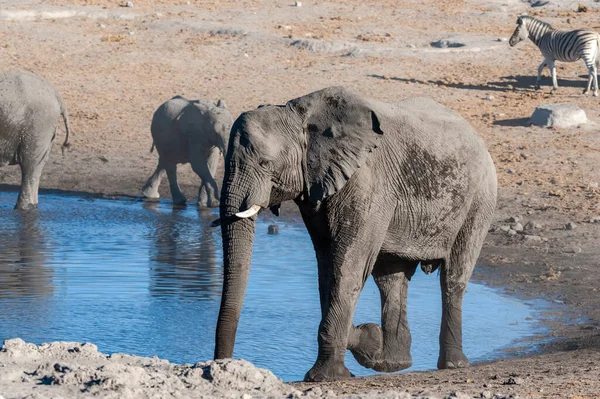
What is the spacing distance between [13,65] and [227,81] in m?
3.54

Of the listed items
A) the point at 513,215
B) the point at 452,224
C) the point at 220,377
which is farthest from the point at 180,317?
the point at 513,215

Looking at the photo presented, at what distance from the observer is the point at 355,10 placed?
2288 centimetres

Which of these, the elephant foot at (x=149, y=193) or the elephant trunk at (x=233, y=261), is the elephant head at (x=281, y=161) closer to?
the elephant trunk at (x=233, y=261)

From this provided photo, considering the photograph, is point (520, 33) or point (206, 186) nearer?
point (206, 186)

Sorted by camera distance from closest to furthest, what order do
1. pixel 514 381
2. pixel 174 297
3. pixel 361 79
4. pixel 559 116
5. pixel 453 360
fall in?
pixel 514 381, pixel 453 360, pixel 174 297, pixel 559 116, pixel 361 79

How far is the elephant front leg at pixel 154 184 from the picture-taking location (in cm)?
1364

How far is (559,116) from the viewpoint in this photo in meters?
15.0

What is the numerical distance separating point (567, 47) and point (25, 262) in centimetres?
1066

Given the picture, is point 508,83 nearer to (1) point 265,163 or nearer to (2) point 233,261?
(1) point 265,163

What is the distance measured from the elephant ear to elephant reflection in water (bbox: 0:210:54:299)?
3584 millimetres

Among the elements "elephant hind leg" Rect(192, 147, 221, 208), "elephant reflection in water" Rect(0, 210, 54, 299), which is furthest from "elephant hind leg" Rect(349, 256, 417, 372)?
"elephant hind leg" Rect(192, 147, 221, 208)

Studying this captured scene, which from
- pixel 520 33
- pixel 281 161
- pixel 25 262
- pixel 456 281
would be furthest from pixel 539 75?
pixel 281 161

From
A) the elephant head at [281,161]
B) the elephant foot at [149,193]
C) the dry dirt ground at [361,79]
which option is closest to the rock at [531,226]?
the dry dirt ground at [361,79]

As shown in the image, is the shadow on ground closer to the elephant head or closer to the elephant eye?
the elephant head
